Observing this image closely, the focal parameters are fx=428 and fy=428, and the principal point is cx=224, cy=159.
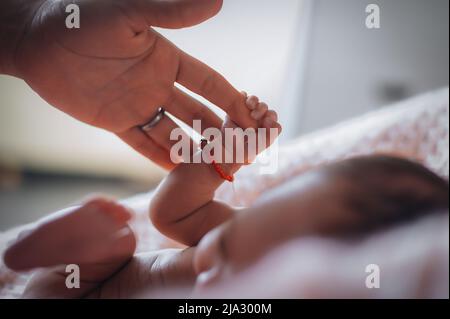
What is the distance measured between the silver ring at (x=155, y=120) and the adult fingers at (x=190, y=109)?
0.01 meters

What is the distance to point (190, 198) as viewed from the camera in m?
0.58

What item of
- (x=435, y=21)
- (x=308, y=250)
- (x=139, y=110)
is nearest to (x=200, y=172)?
(x=139, y=110)

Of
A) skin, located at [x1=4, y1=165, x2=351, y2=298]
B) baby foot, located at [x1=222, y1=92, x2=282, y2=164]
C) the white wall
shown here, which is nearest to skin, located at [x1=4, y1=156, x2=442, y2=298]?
skin, located at [x1=4, y1=165, x2=351, y2=298]

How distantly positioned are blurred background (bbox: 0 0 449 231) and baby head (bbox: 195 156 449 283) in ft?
0.79

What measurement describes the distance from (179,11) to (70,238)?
0.28 m

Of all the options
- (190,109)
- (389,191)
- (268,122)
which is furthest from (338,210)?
(190,109)

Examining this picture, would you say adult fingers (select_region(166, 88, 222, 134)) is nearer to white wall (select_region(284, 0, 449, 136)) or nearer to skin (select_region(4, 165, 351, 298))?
skin (select_region(4, 165, 351, 298))

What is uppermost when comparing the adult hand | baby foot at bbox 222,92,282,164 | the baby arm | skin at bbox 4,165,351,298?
the adult hand

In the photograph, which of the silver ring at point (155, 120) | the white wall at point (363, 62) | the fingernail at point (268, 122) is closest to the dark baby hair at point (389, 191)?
the fingernail at point (268, 122)

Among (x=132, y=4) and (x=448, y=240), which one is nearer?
(x=448, y=240)

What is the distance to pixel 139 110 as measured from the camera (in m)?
0.62

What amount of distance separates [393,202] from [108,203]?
0.29m

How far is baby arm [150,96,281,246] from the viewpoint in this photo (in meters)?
0.56
